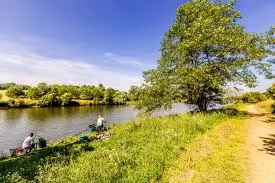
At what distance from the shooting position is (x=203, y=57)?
29875 mm

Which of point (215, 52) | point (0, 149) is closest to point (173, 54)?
point (215, 52)

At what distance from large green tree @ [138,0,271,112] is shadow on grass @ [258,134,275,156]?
8844mm

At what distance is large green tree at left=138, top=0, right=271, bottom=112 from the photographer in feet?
87.5

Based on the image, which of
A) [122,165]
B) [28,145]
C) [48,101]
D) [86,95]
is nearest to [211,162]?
[122,165]

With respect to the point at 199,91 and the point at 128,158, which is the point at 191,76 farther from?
the point at 128,158

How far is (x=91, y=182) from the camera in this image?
29.8ft

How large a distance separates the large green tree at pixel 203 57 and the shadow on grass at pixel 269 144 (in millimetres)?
8844

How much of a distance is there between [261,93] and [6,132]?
7196 cm

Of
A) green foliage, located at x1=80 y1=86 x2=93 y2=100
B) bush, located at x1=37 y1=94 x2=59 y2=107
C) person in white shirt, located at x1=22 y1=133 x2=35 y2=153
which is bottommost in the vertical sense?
person in white shirt, located at x1=22 y1=133 x2=35 y2=153

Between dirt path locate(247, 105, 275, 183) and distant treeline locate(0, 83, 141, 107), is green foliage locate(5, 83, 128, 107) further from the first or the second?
dirt path locate(247, 105, 275, 183)

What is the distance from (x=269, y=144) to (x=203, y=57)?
16.4 metres

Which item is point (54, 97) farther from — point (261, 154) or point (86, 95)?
point (261, 154)

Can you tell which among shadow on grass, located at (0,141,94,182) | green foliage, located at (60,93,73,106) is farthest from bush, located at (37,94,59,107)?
shadow on grass, located at (0,141,94,182)

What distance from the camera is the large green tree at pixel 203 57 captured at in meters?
→ 26.7
